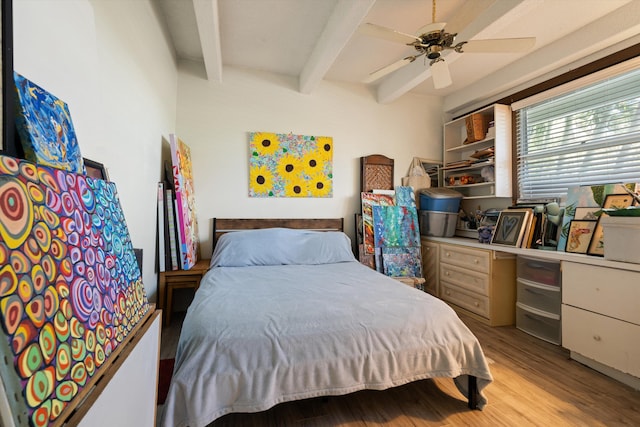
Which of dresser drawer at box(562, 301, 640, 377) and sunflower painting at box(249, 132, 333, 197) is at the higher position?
sunflower painting at box(249, 132, 333, 197)

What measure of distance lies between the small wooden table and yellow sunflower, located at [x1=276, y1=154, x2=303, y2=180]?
1.41m

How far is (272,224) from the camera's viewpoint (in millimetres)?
3258

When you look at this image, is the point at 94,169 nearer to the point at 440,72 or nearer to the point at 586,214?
the point at 440,72

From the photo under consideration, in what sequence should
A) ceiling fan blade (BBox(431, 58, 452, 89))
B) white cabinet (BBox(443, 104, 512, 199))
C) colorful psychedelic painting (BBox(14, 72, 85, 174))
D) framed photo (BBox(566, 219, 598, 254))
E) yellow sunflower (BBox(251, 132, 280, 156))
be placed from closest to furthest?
colorful psychedelic painting (BBox(14, 72, 85, 174)), ceiling fan blade (BBox(431, 58, 452, 89)), framed photo (BBox(566, 219, 598, 254)), white cabinet (BBox(443, 104, 512, 199)), yellow sunflower (BBox(251, 132, 280, 156))

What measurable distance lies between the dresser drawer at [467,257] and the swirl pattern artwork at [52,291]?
2.96 meters

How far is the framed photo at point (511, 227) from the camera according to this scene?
264 centimetres

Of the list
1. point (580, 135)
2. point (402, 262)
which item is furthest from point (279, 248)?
point (580, 135)

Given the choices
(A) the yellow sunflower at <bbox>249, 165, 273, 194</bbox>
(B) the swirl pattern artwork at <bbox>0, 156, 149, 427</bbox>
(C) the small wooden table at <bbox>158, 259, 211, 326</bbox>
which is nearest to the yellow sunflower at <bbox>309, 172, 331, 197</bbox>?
(A) the yellow sunflower at <bbox>249, 165, 273, 194</bbox>

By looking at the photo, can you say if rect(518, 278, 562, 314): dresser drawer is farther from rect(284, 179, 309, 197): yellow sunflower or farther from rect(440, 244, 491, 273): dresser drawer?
rect(284, 179, 309, 197): yellow sunflower

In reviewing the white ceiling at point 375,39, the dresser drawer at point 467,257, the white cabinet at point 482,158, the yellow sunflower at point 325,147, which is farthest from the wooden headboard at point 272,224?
the white cabinet at point 482,158

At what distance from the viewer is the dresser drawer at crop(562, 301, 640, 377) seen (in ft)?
5.71

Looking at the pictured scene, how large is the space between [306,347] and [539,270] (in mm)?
2347

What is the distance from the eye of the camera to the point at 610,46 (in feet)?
7.47

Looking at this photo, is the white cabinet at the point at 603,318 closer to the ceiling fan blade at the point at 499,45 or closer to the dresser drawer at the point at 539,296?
the dresser drawer at the point at 539,296
